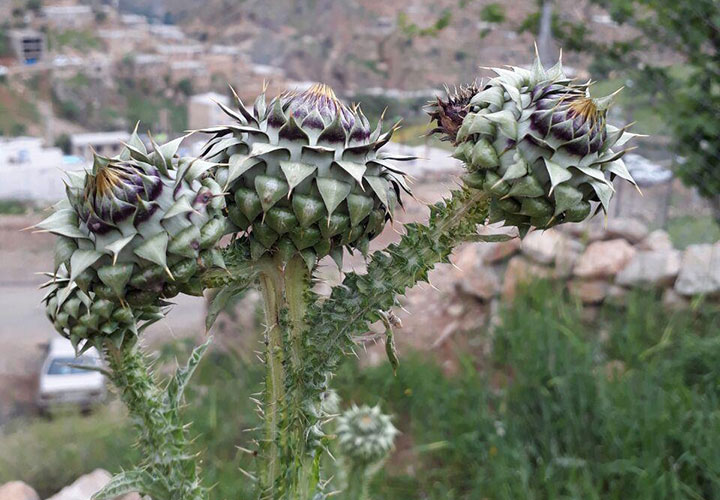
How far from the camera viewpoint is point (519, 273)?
229 inches

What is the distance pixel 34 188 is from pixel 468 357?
86.3 feet

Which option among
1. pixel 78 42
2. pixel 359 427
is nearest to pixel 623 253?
pixel 359 427

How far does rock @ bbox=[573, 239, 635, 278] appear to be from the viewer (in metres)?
5.71

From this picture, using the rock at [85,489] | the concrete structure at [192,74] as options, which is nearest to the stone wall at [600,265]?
the rock at [85,489]

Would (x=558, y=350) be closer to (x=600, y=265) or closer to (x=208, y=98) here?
(x=600, y=265)

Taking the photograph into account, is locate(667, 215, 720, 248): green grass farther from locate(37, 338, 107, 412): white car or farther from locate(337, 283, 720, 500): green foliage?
locate(37, 338, 107, 412): white car

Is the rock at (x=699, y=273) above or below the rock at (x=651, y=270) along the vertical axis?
above

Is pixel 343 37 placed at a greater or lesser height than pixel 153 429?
lesser

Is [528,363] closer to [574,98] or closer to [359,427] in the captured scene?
[359,427]

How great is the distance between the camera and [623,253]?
5.90 metres

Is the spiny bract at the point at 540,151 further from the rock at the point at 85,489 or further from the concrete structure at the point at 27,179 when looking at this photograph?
the concrete structure at the point at 27,179

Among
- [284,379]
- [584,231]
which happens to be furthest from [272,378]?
[584,231]

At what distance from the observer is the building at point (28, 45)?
161 feet

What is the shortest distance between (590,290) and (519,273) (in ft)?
1.86
